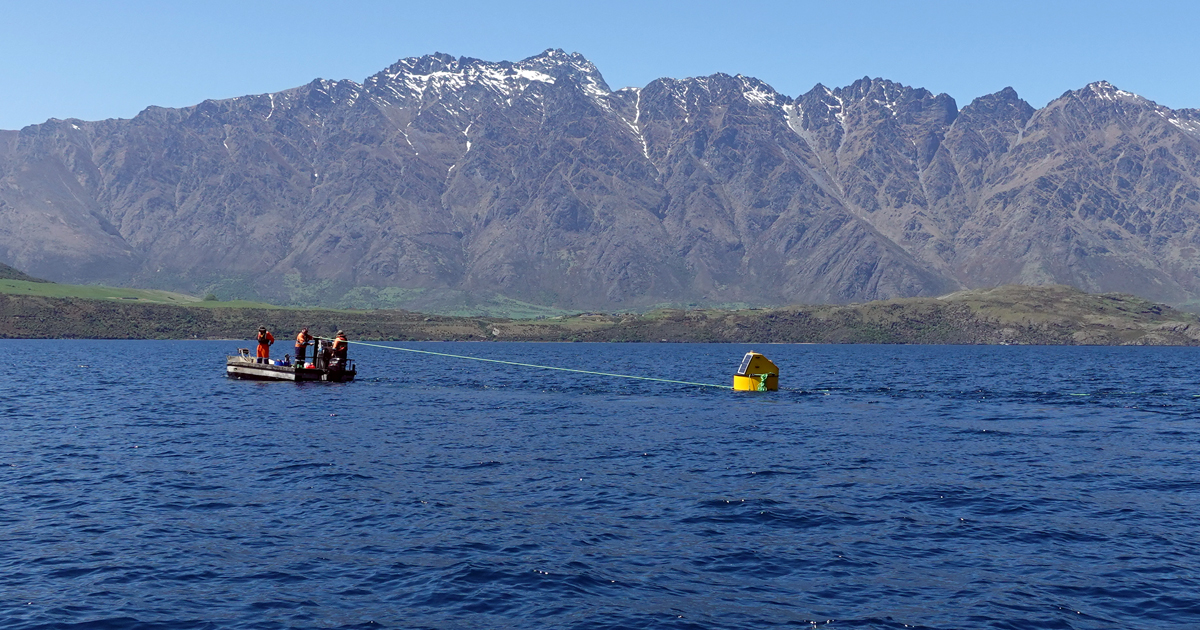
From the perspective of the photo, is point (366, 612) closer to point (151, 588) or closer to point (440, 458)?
point (151, 588)

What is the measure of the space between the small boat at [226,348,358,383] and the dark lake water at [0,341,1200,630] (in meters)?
26.3

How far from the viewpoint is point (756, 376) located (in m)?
95.3

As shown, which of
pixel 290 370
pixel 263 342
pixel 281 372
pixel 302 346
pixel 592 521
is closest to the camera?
pixel 592 521

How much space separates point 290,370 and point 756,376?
4719cm

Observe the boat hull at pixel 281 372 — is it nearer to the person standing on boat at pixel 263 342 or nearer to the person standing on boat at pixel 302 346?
the person standing on boat at pixel 302 346

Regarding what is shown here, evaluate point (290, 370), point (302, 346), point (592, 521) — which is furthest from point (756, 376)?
point (592, 521)

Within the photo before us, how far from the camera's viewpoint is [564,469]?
47.2 m

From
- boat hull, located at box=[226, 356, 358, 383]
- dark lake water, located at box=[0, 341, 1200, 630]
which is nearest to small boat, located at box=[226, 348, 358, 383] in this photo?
boat hull, located at box=[226, 356, 358, 383]

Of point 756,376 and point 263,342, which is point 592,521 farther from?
point 263,342

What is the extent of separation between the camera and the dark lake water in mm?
25469

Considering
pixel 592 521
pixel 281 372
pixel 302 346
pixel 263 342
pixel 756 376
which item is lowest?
pixel 592 521

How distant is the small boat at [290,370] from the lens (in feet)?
327

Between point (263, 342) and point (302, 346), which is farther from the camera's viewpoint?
point (263, 342)

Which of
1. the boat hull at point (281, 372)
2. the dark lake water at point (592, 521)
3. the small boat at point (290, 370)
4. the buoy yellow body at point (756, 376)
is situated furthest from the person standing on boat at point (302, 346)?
the buoy yellow body at point (756, 376)
